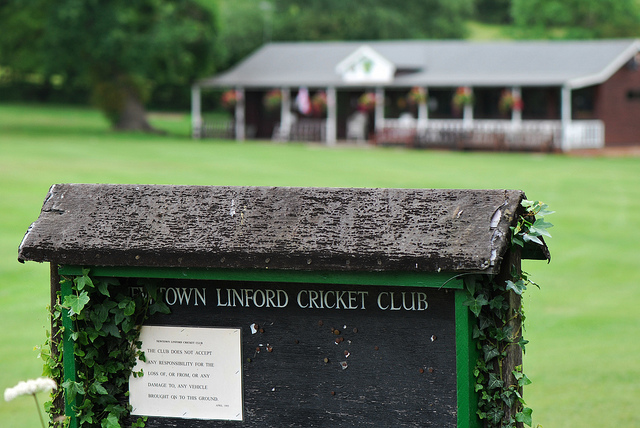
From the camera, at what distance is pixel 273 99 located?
132ft

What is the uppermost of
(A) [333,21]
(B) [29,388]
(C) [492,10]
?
(C) [492,10]

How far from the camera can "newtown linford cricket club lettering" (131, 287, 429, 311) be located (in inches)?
140

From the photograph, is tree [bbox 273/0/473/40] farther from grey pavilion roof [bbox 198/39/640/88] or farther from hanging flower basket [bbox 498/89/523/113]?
hanging flower basket [bbox 498/89/523/113]

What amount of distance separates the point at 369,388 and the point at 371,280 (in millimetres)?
428

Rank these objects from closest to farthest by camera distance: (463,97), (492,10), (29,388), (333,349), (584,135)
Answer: (29,388) → (333,349) → (584,135) → (463,97) → (492,10)

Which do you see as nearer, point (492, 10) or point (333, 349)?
point (333, 349)

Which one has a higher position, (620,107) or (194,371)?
(620,107)

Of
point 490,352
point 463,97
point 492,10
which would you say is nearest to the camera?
point 490,352

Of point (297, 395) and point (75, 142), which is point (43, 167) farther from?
point (297, 395)

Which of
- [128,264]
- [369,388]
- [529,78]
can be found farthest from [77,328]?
[529,78]

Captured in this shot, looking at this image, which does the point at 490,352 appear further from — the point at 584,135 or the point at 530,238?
the point at 584,135

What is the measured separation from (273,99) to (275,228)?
36851mm

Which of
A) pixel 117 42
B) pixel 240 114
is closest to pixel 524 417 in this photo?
pixel 117 42

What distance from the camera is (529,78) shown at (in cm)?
3756
